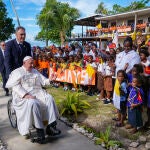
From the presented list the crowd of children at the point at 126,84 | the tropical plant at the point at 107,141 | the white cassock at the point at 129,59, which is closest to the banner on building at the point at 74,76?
the crowd of children at the point at 126,84

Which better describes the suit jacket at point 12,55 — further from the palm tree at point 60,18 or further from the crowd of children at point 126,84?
the palm tree at point 60,18

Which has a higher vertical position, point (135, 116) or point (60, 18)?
point (60, 18)

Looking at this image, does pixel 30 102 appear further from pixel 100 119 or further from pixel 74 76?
pixel 74 76

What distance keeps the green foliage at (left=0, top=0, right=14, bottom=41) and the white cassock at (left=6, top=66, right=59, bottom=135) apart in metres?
34.7

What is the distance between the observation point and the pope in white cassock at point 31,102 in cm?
480

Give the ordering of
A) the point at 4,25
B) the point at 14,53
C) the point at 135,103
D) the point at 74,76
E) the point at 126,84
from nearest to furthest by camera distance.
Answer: the point at 135,103 < the point at 126,84 < the point at 14,53 < the point at 74,76 < the point at 4,25

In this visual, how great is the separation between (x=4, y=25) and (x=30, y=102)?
36.2 metres

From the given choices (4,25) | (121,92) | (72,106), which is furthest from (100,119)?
(4,25)

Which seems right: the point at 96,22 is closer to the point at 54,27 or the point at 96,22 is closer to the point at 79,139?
the point at 54,27

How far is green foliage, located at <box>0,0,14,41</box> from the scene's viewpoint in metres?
38.5

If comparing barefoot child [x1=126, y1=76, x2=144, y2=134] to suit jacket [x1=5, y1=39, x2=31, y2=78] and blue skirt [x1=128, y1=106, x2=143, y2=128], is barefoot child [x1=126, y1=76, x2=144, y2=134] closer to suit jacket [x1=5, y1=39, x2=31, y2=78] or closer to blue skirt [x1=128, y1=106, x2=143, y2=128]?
blue skirt [x1=128, y1=106, x2=143, y2=128]

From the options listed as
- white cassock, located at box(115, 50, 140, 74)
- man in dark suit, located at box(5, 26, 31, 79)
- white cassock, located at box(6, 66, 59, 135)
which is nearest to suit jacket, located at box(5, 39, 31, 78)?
man in dark suit, located at box(5, 26, 31, 79)

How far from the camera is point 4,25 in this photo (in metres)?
39.0

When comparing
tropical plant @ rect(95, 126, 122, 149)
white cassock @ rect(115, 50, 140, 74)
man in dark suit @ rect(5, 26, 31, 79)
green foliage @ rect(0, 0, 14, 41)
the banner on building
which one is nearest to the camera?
tropical plant @ rect(95, 126, 122, 149)
